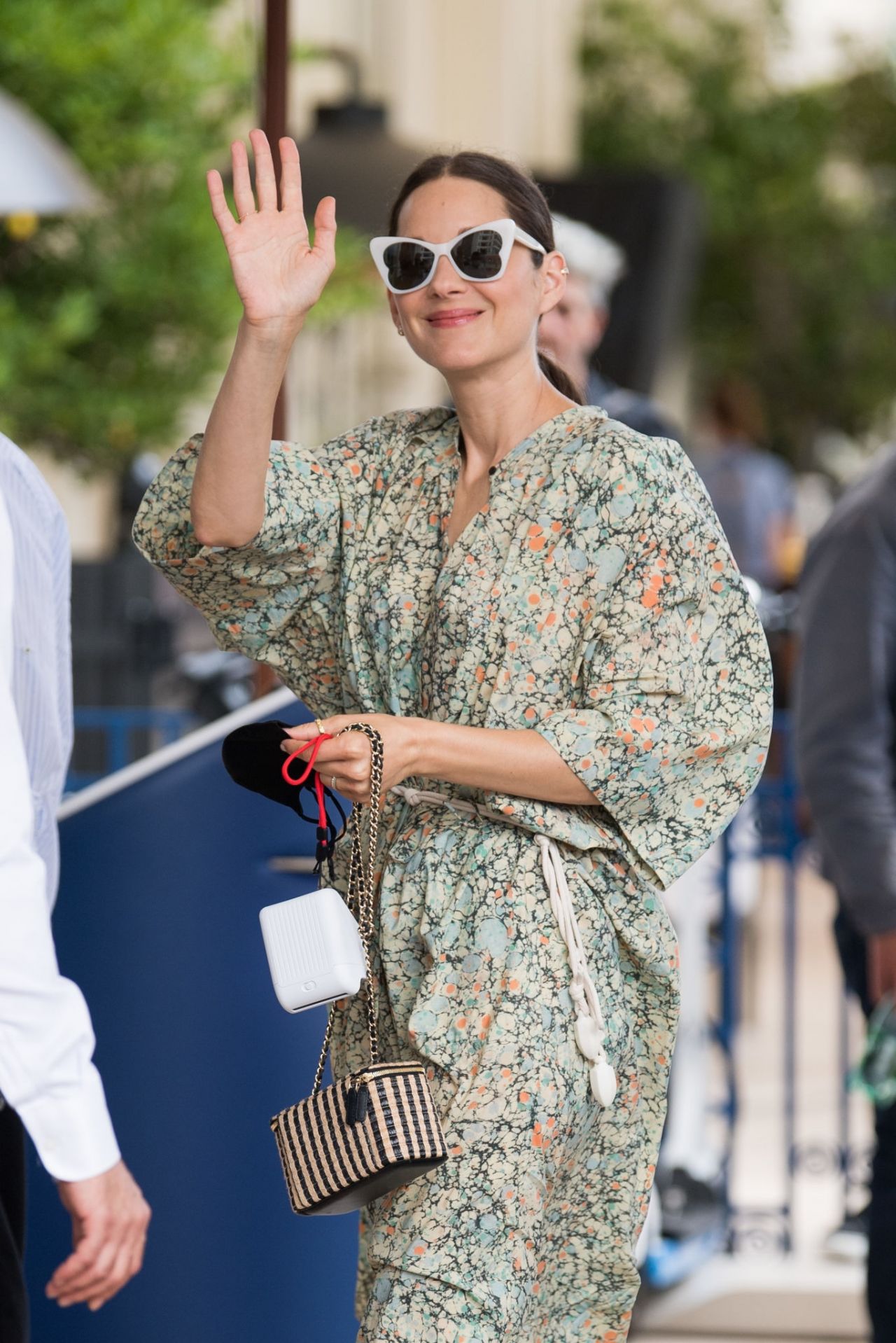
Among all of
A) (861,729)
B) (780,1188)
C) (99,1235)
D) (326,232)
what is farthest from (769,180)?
(99,1235)

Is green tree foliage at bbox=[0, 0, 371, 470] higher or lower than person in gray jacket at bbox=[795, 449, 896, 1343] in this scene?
higher

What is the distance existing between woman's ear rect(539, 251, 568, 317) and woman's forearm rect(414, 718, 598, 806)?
56cm

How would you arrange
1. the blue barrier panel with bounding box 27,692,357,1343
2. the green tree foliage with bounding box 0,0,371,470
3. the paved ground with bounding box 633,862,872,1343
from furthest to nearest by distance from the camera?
the green tree foliage with bounding box 0,0,371,470
the paved ground with bounding box 633,862,872,1343
the blue barrier panel with bounding box 27,692,357,1343

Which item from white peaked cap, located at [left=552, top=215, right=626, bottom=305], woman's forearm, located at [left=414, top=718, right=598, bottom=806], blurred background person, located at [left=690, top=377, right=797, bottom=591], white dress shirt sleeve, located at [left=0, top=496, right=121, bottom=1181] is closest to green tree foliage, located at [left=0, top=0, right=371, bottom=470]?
blurred background person, located at [left=690, top=377, right=797, bottom=591]

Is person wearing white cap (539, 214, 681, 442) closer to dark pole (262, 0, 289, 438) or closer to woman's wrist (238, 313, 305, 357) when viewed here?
dark pole (262, 0, 289, 438)

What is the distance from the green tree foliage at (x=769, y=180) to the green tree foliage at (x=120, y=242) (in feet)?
42.7

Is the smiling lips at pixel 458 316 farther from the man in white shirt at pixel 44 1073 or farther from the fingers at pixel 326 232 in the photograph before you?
the man in white shirt at pixel 44 1073

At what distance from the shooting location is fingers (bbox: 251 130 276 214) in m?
2.32

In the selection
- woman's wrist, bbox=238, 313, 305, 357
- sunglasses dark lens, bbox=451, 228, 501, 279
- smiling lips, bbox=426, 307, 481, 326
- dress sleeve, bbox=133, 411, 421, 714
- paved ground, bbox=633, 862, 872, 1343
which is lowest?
paved ground, bbox=633, 862, 872, 1343

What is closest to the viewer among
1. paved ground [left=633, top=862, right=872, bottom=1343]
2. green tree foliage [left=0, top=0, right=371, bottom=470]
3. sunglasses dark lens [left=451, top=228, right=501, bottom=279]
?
sunglasses dark lens [left=451, top=228, right=501, bottom=279]

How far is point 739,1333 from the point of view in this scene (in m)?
4.52

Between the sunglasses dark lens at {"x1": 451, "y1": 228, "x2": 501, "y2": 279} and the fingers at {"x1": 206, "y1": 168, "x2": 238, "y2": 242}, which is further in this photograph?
the sunglasses dark lens at {"x1": 451, "y1": 228, "x2": 501, "y2": 279}

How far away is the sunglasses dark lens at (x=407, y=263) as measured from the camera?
2412 mm

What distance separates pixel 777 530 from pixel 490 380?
8967mm
